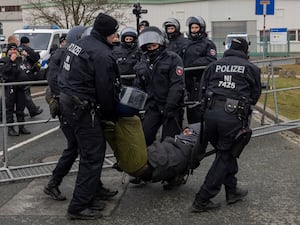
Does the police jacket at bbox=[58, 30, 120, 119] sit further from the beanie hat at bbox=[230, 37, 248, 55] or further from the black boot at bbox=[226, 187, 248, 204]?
the black boot at bbox=[226, 187, 248, 204]

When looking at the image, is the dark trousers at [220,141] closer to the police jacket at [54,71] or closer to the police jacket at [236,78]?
the police jacket at [236,78]

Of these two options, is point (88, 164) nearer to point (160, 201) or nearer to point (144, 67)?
point (160, 201)

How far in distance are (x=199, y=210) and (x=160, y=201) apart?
56cm

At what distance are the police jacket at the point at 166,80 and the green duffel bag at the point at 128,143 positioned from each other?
85 cm

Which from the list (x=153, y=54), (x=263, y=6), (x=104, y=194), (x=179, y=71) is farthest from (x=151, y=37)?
(x=263, y=6)

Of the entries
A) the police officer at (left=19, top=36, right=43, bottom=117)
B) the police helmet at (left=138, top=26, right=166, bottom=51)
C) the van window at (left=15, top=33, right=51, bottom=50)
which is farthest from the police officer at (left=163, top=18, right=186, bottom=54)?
the van window at (left=15, top=33, right=51, bottom=50)

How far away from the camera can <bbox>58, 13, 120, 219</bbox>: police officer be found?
4.62m

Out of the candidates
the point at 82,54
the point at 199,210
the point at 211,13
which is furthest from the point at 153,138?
the point at 211,13

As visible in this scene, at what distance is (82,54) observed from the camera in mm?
4648

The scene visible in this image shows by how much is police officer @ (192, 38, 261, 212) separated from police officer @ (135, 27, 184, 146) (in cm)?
67

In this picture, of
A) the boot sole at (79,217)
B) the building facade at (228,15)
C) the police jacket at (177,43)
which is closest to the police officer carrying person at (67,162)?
the boot sole at (79,217)

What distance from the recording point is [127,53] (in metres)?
8.43

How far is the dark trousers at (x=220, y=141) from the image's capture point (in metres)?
4.86

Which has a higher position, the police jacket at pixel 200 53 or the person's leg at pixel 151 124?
the police jacket at pixel 200 53
